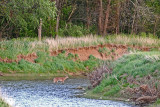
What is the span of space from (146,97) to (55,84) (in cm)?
1053

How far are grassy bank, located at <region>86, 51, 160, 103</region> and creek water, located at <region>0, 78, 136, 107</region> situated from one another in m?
0.92

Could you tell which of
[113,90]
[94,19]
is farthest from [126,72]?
[94,19]

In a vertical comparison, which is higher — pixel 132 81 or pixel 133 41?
pixel 132 81

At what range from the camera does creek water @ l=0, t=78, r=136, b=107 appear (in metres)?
17.0

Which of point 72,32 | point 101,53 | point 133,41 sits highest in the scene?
point 72,32

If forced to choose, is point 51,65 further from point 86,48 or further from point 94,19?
point 94,19

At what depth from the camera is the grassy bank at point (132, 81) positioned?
56.5 feet

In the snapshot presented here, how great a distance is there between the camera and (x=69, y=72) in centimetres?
3519

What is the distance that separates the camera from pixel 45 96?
19.9m

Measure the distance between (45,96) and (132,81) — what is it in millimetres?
4345

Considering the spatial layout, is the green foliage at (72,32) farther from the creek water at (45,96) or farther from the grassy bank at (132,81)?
the grassy bank at (132,81)

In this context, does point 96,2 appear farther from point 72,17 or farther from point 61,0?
point 61,0

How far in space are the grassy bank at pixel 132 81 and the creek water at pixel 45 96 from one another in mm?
920

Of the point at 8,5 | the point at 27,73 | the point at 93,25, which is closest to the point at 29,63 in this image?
the point at 27,73
